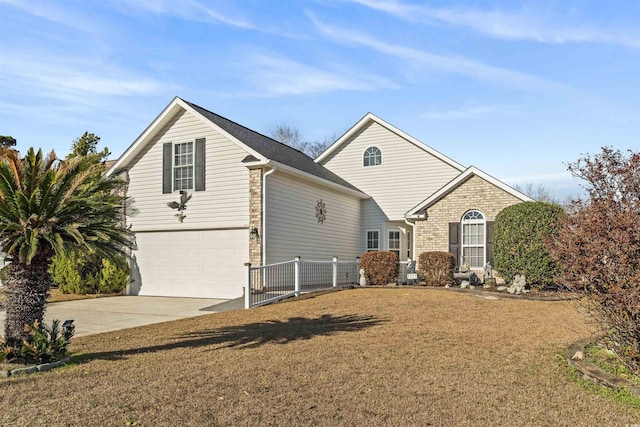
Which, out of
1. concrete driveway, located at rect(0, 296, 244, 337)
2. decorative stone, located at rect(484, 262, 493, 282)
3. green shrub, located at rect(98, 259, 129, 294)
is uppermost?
decorative stone, located at rect(484, 262, 493, 282)

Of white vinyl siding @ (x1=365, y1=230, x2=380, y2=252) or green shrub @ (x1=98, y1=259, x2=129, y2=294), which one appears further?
white vinyl siding @ (x1=365, y1=230, x2=380, y2=252)

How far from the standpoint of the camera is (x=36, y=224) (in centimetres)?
697

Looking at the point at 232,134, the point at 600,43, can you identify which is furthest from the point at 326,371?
the point at 232,134

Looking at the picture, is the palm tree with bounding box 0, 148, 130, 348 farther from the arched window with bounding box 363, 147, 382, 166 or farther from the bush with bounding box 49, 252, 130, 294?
the arched window with bounding box 363, 147, 382, 166

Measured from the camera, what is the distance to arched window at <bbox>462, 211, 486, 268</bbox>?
1678cm

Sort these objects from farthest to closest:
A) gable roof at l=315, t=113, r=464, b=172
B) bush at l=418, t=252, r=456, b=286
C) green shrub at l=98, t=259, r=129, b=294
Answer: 1. gable roof at l=315, t=113, r=464, b=172
2. green shrub at l=98, t=259, r=129, b=294
3. bush at l=418, t=252, r=456, b=286

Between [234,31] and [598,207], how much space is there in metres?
10.3

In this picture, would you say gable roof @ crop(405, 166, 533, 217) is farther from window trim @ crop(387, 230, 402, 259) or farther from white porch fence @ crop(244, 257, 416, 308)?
window trim @ crop(387, 230, 402, 259)

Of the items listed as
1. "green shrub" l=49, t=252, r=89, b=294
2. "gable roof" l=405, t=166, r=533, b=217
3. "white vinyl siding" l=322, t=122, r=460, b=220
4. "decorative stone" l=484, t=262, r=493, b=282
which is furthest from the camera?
"white vinyl siding" l=322, t=122, r=460, b=220

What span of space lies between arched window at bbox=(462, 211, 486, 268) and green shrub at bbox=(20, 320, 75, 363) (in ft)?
43.4

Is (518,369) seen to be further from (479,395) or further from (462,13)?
(462,13)

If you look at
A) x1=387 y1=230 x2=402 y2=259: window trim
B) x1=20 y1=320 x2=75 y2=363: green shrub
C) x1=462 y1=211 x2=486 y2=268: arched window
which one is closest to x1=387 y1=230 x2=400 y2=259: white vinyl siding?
x1=387 y1=230 x2=402 y2=259: window trim

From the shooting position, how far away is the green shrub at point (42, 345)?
674cm

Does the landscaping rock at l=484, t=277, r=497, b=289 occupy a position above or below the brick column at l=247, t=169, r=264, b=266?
below
